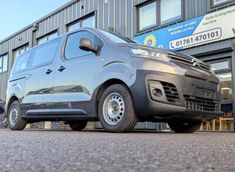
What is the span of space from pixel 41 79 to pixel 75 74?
1088mm

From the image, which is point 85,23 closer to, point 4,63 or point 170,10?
point 170,10

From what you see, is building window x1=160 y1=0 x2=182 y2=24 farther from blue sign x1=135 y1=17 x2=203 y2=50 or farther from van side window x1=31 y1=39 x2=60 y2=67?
van side window x1=31 y1=39 x2=60 y2=67

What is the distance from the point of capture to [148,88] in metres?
5.08

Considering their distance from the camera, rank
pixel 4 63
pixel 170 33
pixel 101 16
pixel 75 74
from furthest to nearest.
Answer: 1. pixel 4 63
2. pixel 101 16
3. pixel 170 33
4. pixel 75 74

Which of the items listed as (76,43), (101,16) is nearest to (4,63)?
(101,16)

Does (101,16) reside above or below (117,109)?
above

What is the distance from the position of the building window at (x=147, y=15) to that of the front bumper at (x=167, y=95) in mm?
7673

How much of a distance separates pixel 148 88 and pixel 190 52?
21.2ft

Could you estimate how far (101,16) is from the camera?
15.4 meters

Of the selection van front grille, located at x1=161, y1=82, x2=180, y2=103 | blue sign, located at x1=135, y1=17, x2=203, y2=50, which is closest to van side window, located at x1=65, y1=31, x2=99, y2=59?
van front grille, located at x1=161, y1=82, x2=180, y2=103

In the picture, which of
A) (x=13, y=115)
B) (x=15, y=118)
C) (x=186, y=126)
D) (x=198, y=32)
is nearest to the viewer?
(x=186, y=126)

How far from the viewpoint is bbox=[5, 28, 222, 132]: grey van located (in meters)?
5.19

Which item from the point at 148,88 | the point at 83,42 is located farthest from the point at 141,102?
the point at 83,42

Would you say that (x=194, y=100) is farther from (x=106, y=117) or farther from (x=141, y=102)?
(x=106, y=117)
